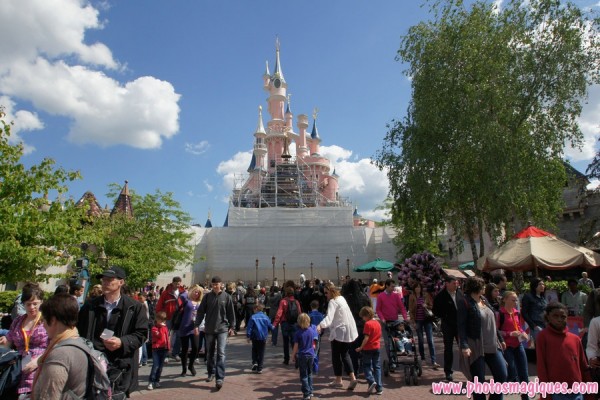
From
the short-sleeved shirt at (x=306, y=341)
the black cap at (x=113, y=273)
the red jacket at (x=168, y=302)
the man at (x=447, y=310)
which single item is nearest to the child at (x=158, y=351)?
the red jacket at (x=168, y=302)

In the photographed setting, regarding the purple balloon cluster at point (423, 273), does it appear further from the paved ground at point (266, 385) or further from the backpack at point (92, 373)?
the backpack at point (92, 373)

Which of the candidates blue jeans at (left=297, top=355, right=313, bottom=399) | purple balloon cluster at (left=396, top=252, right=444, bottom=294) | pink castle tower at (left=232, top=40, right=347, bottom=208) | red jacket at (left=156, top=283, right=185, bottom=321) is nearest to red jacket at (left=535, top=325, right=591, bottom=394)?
blue jeans at (left=297, top=355, right=313, bottom=399)

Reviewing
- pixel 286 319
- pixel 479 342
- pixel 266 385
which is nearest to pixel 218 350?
pixel 266 385

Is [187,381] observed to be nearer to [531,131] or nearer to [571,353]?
[571,353]

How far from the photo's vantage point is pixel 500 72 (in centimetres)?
1479

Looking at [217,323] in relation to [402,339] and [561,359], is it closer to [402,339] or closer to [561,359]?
[402,339]

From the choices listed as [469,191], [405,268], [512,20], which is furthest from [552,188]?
[405,268]

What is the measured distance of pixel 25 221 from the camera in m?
12.4

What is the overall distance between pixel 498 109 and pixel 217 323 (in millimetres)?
12516

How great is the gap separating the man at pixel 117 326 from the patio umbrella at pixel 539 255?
10.2m

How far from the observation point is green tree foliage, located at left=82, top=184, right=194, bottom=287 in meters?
26.2

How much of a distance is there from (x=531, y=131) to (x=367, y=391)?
12848 millimetres

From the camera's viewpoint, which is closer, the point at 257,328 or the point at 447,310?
the point at 447,310

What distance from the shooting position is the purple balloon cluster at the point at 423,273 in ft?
36.6
